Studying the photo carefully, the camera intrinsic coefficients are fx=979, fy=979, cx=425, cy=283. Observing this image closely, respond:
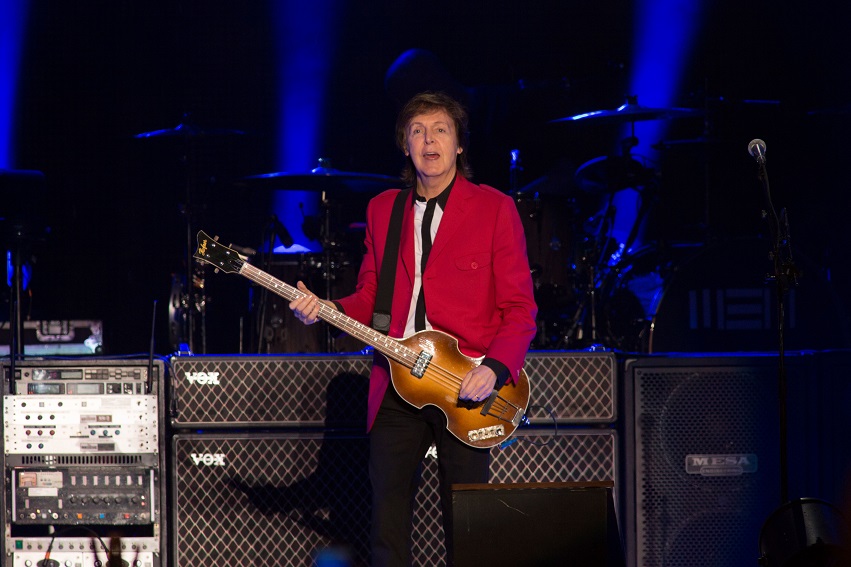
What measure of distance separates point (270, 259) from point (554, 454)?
3687 millimetres

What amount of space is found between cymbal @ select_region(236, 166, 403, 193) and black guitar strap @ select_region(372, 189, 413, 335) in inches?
126

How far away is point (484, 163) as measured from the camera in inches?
344

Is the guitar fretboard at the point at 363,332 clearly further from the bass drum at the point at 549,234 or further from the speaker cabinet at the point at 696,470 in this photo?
the bass drum at the point at 549,234

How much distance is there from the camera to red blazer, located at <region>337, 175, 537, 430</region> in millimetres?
3586

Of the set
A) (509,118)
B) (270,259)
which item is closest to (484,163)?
(509,118)

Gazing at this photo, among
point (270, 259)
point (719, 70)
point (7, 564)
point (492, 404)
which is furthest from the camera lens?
point (719, 70)

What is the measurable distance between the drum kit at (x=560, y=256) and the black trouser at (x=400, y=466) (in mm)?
3033

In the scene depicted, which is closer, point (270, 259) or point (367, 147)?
point (270, 259)

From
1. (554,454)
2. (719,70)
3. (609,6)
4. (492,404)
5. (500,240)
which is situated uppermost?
(609,6)

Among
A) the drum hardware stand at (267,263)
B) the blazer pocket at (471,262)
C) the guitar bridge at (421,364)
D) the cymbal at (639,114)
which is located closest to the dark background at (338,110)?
the drum hardware stand at (267,263)

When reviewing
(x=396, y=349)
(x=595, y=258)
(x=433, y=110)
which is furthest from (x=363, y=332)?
(x=595, y=258)

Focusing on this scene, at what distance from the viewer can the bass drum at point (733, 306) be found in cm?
621

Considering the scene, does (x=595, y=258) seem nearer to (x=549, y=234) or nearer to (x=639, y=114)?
(x=549, y=234)

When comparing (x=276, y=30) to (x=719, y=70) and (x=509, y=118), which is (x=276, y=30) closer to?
(x=509, y=118)
